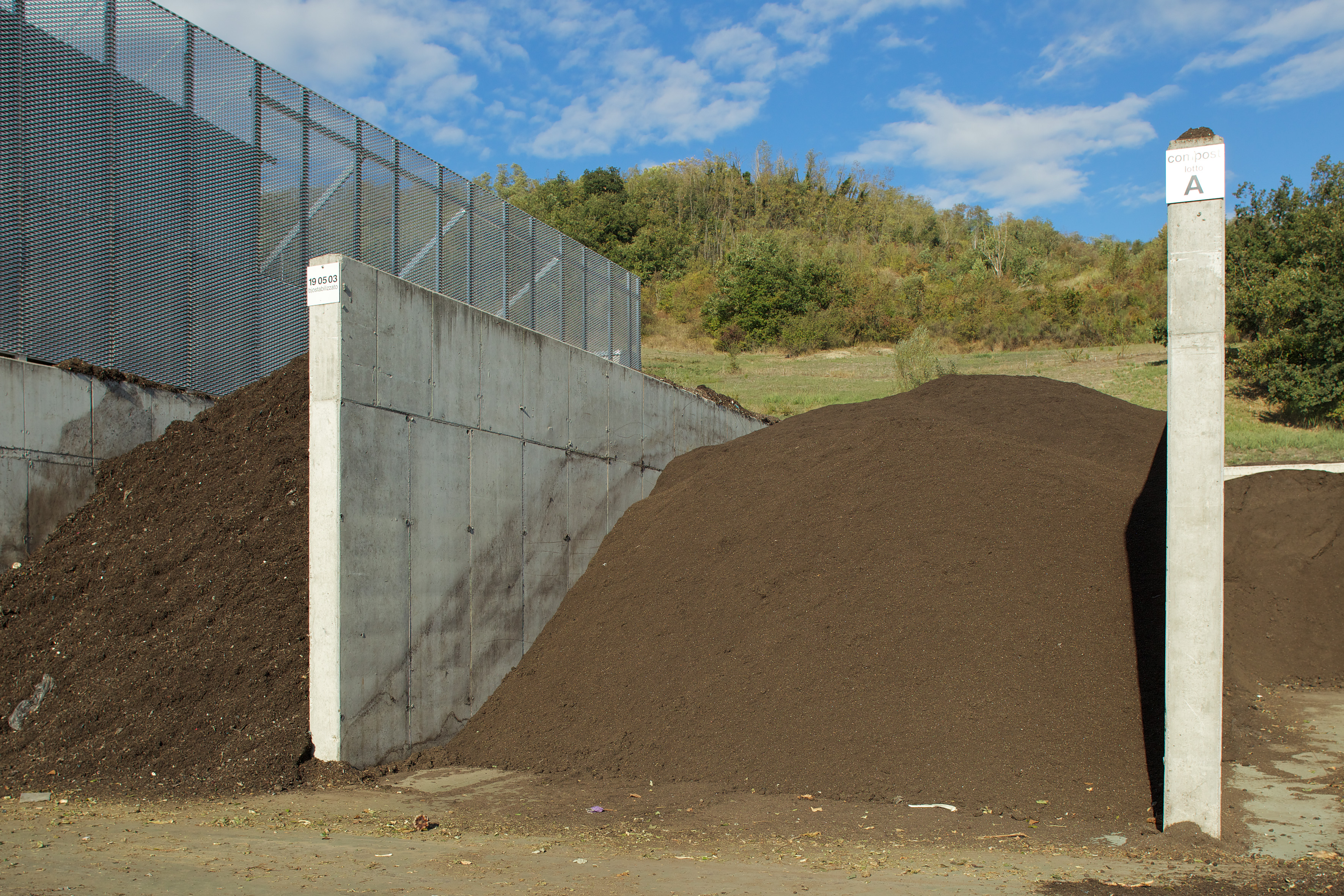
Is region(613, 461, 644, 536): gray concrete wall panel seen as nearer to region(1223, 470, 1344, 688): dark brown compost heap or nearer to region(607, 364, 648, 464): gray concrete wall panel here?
region(607, 364, 648, 464): gray concrete wall panel

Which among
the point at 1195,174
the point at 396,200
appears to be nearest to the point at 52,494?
the point at 396,200

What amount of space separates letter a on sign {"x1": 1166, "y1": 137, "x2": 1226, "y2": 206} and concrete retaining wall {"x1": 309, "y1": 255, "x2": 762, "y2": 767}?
5.73 metres

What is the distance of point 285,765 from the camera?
6379 millimetres

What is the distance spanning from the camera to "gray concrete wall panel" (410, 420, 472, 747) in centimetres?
759

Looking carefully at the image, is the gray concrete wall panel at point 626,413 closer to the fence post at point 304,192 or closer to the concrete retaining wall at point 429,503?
the concrete retaining wall at point 429,503

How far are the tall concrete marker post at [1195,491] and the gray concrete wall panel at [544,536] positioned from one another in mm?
5965

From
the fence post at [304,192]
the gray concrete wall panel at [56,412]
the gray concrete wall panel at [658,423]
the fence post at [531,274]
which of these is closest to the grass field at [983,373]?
the fence post at [531,274]

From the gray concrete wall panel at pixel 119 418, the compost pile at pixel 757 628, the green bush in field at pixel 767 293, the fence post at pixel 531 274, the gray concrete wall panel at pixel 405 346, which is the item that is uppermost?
the green bush in field at pixel 767 293

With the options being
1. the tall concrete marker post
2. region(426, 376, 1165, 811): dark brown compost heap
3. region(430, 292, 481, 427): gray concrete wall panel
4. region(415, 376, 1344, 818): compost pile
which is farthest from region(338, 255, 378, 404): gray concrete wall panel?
the tall concrete marker post

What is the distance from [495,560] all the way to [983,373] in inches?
1391

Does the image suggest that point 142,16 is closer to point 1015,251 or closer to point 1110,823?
point 1110,823

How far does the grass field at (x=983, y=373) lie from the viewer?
89.2 feet

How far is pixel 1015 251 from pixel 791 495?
6102cm

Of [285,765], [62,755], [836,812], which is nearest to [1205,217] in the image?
[836,812]
